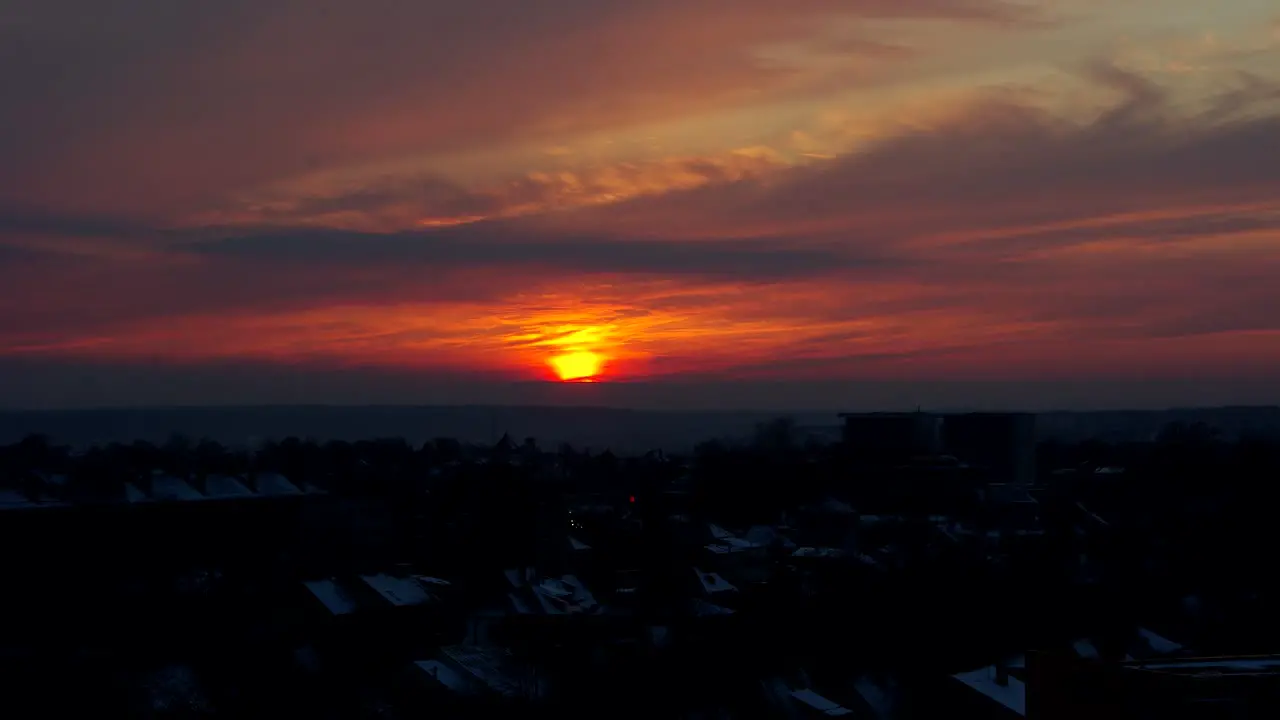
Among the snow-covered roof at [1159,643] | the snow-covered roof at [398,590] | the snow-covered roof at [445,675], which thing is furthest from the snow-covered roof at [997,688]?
the snow-covered roof at [398,590]

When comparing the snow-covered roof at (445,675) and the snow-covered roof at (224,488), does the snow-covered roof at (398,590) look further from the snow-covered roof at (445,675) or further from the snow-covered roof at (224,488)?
the snow-covered roof at (224,488)

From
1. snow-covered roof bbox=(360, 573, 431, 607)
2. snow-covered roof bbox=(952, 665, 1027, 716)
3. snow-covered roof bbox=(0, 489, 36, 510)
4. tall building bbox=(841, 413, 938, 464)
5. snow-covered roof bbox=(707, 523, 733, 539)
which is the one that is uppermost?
tall building bbox=(841, 413, 938, 464)

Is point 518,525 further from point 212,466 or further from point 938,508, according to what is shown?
point 938,508

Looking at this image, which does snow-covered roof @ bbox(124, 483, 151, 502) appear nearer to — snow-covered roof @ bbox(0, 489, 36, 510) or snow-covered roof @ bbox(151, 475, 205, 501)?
snow-covered roof @ bbox(151, 475, 205, 501)

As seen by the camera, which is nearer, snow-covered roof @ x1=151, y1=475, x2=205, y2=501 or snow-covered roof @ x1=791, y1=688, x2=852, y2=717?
snow-covered roof @ x1=791, y1=688, x2=852, y2=717

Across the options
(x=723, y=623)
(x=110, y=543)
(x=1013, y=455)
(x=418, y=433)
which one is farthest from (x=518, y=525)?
(x=418, y=433)

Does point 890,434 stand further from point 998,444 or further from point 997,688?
point 997,688

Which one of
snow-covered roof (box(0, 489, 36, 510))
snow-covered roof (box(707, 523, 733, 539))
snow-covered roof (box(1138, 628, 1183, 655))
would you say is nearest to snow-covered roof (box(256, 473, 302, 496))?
snow-covered roof (box(0, 489, 36, 510))

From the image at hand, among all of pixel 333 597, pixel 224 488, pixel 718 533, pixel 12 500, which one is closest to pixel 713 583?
pixel 333 597
